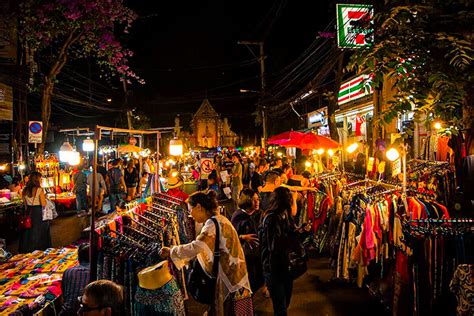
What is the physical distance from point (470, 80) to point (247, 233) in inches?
132

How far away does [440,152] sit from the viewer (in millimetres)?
7930

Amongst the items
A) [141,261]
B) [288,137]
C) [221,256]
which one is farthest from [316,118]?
[141,261]

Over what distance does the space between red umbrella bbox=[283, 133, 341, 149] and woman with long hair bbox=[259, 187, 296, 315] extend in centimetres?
437

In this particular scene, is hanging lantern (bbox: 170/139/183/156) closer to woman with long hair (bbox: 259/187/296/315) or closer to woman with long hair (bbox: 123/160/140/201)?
woman with long hair (bbox: 123/160/140/201)

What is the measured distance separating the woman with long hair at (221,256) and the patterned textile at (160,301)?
305 millimetres

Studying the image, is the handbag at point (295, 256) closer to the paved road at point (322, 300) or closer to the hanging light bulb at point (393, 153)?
the paved road at point (322, 300)

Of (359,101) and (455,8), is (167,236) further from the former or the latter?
(359,101)

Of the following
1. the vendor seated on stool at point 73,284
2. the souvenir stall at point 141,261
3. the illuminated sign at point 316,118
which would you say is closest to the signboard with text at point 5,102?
the souvenir stall at point 141,261

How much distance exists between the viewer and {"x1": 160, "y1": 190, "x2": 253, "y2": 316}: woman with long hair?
146 inches

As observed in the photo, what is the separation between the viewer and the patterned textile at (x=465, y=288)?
3.29 meters

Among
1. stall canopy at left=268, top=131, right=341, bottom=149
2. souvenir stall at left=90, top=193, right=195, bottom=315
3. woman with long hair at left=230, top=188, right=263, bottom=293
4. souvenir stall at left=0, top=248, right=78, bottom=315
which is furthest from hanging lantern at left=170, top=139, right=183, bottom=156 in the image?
woman with long hair at left=230, top=188, right=263, bottom=293

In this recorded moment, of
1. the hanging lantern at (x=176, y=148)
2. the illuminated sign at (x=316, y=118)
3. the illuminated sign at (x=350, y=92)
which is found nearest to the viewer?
the hanging lantern at (x=176, y=148)

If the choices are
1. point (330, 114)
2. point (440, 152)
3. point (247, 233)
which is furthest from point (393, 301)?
point (330, 114)

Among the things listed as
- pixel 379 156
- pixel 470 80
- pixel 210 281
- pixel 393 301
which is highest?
pixel 470 80
